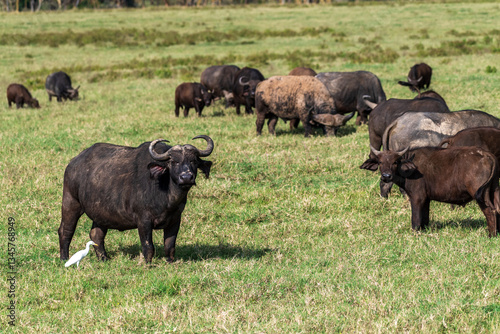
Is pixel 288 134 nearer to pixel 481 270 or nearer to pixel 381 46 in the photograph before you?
pixel 481 270

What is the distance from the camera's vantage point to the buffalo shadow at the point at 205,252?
781cm

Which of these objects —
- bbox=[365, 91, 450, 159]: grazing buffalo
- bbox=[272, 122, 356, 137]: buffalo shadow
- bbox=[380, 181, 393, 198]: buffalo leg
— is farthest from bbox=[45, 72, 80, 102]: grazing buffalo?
bbox=[380, 181, 393, 198]: buffalo leg

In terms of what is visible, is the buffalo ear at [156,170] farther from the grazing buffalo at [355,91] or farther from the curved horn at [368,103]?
the grazing buffalo at [355,91]

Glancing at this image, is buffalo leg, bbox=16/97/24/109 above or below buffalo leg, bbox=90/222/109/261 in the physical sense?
below

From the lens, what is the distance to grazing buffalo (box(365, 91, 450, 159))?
38.7 ft

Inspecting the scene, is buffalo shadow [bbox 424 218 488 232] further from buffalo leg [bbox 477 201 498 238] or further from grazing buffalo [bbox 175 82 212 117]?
grazing buffalo [bbox 175 82 212 117]

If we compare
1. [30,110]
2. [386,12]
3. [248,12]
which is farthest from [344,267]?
[248,12]

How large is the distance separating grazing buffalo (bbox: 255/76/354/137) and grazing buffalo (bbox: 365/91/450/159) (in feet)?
11.5

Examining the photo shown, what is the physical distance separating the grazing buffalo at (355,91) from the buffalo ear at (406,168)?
30.5 ft

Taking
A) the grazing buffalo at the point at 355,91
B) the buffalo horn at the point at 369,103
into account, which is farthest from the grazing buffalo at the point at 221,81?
the buffalo horn at the point at 369,103

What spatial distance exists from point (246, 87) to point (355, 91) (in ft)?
14.4

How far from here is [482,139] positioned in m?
9.08

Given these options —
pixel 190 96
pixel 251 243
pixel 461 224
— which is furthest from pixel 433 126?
pixel 190 96

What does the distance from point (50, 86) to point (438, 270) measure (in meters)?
21.8
